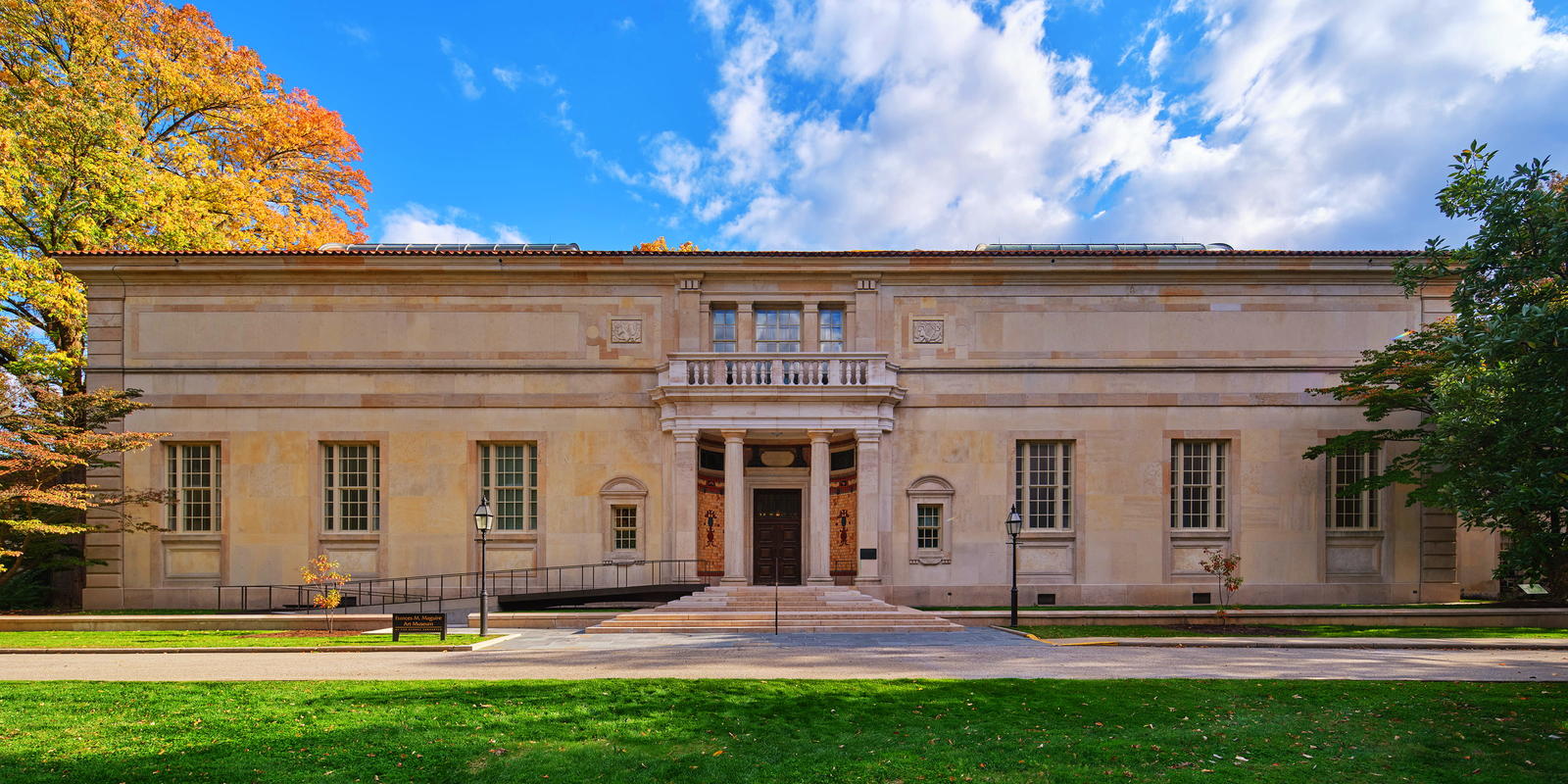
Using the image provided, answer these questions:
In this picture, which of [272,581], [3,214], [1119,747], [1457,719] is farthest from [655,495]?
[3,214]

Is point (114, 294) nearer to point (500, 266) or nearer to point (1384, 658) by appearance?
point (500, 266)

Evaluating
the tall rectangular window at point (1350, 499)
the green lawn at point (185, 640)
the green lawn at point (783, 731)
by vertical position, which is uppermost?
the tall rectangular window at point (1350, 499)

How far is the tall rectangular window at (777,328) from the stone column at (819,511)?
3.07 m

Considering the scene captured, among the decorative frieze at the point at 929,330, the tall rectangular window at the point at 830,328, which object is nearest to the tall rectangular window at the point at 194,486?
the tall rectangular window at the point at 830,328

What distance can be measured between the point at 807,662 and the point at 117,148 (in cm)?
2642

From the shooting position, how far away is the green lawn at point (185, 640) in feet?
50.1

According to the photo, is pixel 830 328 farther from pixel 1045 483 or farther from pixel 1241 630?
pixel 1241 630

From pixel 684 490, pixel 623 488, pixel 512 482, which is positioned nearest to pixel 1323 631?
pixel 684 490

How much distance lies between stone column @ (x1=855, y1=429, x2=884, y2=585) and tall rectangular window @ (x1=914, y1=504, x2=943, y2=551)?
4.54 feet

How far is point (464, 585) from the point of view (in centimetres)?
2178

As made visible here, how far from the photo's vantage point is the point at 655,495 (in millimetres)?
22125

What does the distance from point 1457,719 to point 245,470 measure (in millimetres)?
26715

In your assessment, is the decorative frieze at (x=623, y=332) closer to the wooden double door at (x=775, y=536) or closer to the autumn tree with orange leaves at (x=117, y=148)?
the wooden double door at (x=775, y=536)

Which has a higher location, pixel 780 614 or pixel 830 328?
pixel 830 328
